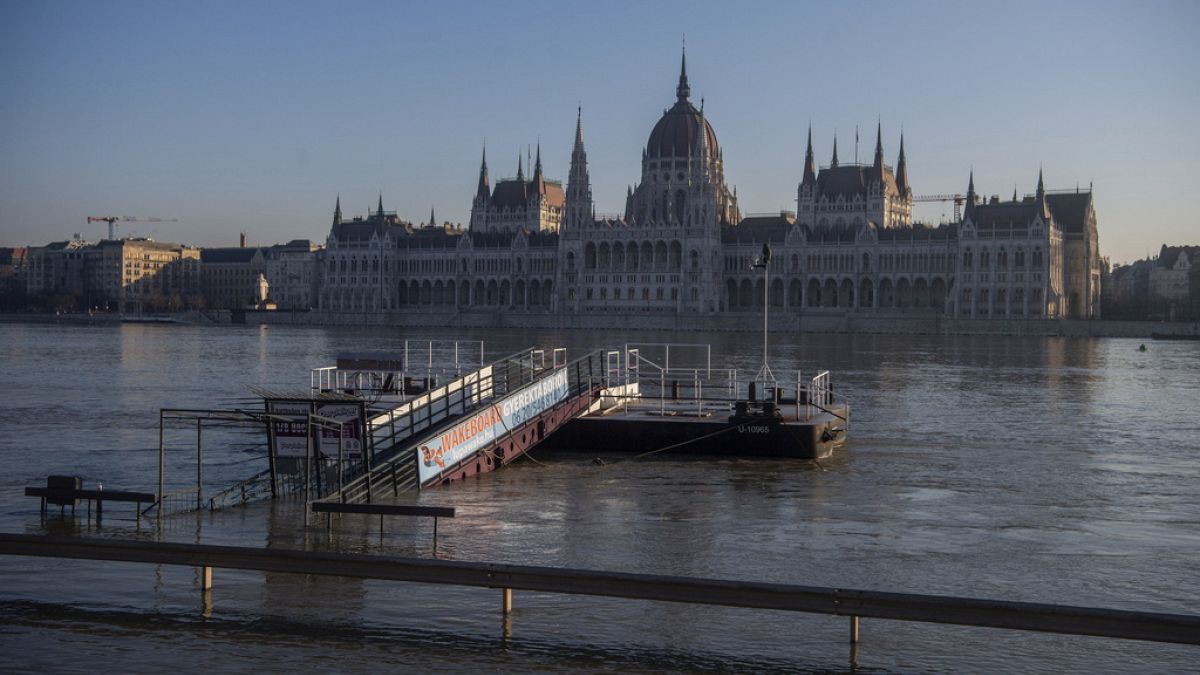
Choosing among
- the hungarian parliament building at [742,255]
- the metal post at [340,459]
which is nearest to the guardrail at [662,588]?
the metal post at [340,459]

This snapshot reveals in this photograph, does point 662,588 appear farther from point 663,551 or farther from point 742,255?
point 742,255

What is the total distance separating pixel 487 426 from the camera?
2506cm

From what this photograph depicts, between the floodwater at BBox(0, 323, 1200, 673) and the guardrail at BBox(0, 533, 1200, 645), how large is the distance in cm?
54

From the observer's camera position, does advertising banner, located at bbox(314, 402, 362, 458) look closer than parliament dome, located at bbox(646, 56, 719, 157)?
Yes

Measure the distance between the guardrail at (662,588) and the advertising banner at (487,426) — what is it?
9.10m

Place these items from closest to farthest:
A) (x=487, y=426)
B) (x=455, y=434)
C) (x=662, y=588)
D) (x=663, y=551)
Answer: (x=662, y=588)
(x=663, y=551)
(x=455, y=434)
(x=487, y=426)

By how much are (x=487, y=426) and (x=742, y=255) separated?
150 metres

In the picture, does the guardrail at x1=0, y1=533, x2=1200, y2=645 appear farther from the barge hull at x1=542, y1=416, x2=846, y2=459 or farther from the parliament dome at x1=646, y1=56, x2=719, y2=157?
the parliament dome at x1=646, y1=56, x2=719, y2=157

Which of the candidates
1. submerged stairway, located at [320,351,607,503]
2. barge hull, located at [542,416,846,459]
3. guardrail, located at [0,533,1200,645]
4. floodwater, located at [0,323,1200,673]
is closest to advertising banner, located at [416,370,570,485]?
submerged stairway, located at [320,351,607,503]

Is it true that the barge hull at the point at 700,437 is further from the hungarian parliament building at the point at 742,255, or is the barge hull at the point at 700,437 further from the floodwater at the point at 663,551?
the hungarian parliament building at the point at 742,255

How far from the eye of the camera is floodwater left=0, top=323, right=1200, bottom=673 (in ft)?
39.4

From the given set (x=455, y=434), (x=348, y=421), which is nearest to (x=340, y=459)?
(x=348, y=421)

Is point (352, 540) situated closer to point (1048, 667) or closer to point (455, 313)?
point (1048, 667)

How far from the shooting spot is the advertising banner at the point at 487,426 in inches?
890
